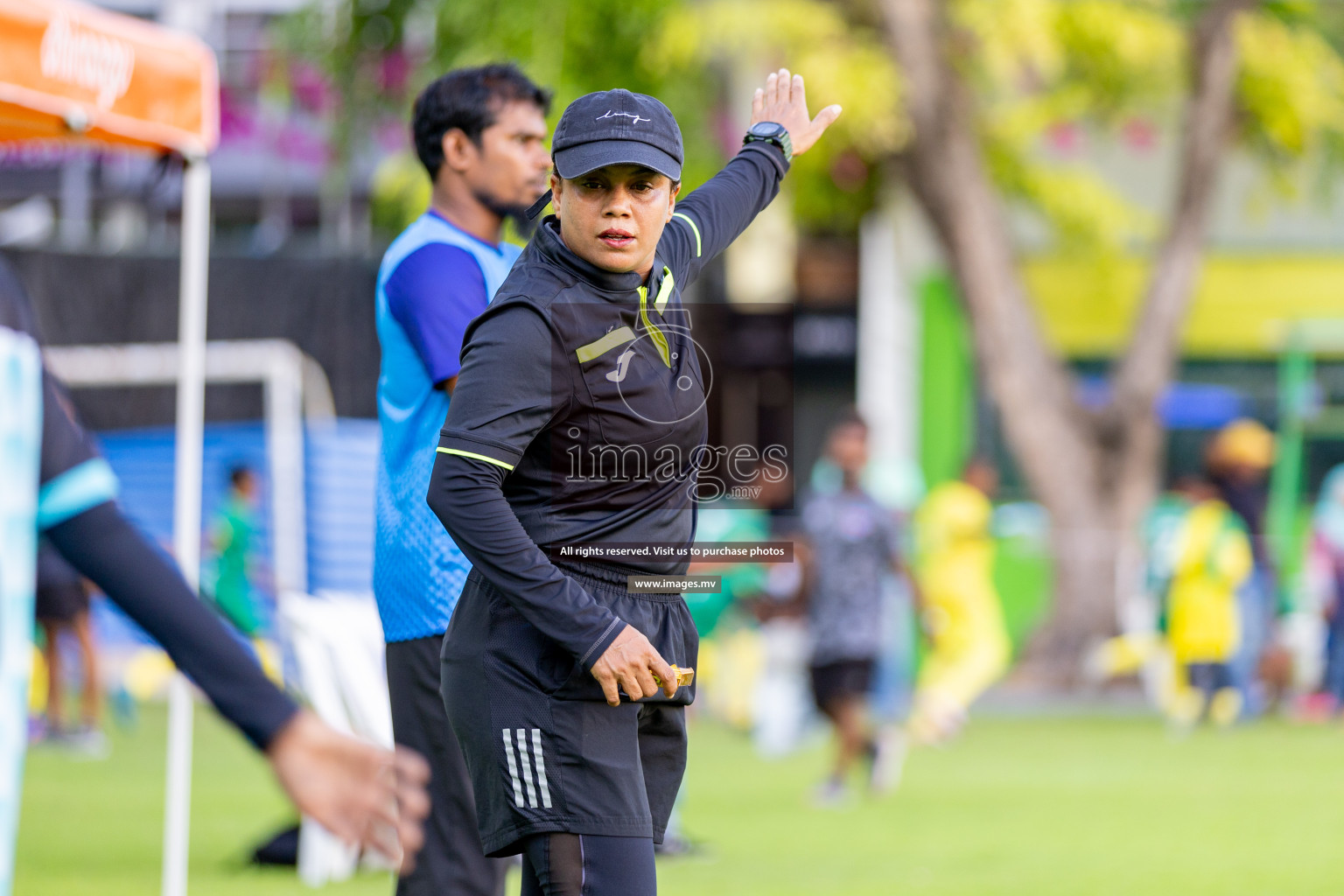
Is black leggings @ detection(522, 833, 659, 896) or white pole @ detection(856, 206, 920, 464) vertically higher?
white pole @ detection(856, 206, 920, 464)

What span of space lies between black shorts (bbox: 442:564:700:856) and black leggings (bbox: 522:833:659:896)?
22 mm

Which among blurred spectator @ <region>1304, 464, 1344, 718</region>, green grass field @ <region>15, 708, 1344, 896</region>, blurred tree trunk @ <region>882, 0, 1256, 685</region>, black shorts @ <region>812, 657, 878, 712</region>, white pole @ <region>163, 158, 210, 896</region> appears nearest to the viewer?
white pole @ <region>163, 158, 210, 896</region>

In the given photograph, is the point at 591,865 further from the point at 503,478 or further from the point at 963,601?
the point at 963,601

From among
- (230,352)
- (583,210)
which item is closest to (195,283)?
(583,210)

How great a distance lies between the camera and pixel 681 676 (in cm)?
327

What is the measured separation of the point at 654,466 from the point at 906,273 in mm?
19739

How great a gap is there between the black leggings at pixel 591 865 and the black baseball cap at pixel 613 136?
116 centimetres

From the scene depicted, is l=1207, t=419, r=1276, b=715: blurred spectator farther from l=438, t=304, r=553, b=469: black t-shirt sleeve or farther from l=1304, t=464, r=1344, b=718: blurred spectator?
l=438, t=304, r=553, b=469: black t-shirt sleeve

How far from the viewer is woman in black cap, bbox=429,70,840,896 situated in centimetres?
315

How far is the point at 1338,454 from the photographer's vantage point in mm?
19484

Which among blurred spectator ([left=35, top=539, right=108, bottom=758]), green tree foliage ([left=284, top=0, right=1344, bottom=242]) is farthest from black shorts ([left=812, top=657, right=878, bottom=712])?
green tree foliage ([left=284, top=0, right=1344, bottom=242])

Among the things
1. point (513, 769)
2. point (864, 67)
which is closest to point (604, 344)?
point (513, 769)

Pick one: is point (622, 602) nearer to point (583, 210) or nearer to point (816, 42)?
point (583, 210)

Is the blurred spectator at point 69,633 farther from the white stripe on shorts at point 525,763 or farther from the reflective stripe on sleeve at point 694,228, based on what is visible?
the white stripe on shorts at point 525,763
